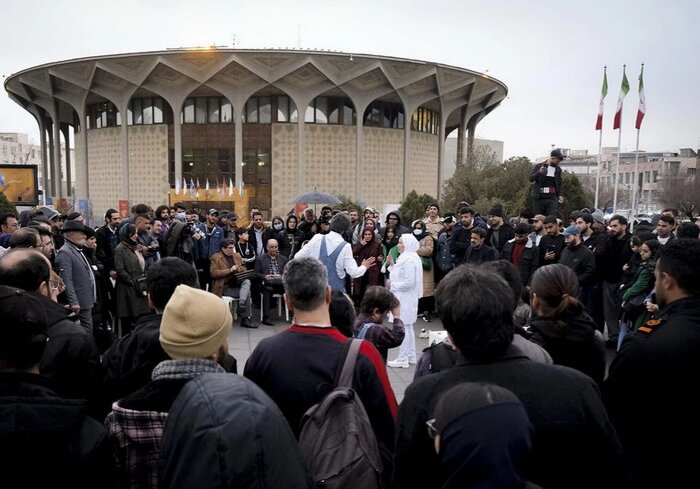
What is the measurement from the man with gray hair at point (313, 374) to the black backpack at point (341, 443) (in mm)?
153

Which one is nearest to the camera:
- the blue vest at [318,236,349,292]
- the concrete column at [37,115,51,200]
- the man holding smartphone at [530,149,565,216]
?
the blue vest at [318,236,349,292]

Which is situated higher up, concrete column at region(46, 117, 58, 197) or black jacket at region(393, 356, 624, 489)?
concrete column at region(46, 117, 58, 197)

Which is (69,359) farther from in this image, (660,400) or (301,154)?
(301,154)

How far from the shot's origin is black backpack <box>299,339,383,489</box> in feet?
6.88

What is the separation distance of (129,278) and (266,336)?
7.89 ft

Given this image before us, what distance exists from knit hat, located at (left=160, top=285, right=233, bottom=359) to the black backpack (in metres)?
0.52

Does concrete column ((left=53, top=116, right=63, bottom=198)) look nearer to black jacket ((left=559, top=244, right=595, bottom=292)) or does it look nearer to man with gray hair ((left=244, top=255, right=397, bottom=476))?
black jacket ((left=559, top=244, right=595, bottom=292))

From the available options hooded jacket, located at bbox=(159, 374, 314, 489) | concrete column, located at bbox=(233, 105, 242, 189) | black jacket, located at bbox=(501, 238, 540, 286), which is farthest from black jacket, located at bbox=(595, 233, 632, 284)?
concrete column, located at bbox=(233, 105, 242, 189)

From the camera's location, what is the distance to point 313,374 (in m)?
2.41

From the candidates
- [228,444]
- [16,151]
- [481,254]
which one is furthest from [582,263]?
[16,151]

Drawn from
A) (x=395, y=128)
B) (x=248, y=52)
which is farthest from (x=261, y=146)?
(x=395, y=128)

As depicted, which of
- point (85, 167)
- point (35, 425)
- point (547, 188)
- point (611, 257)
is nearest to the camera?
point (35, 425)

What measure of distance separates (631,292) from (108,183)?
40742 millimetres

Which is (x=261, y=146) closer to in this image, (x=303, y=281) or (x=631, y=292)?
(x=631, y=292)
